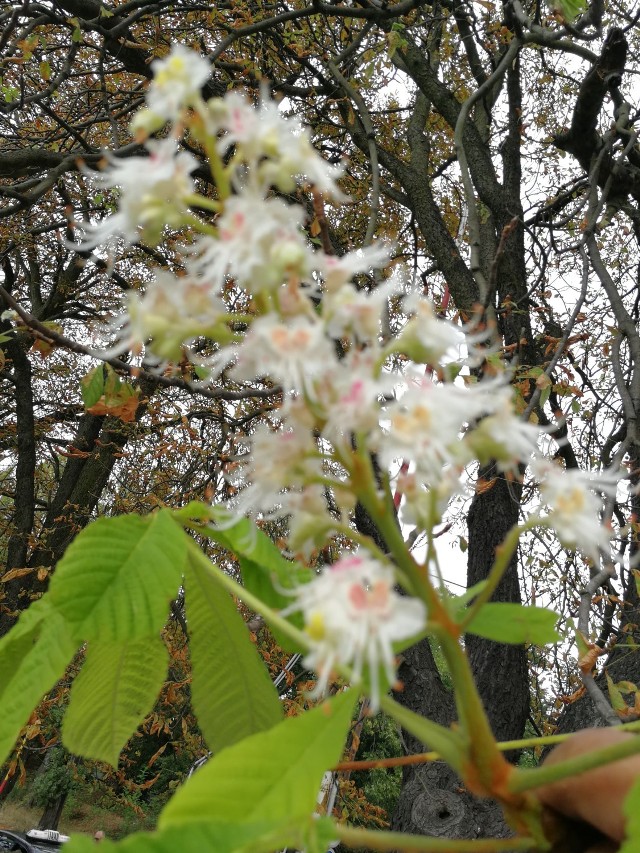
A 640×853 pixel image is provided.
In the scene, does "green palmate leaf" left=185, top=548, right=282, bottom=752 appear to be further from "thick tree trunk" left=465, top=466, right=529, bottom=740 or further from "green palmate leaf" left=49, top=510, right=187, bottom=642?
"thick tree trunk" left=465, top=466, right=529, bottom=740

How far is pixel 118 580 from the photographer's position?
0.84 metres

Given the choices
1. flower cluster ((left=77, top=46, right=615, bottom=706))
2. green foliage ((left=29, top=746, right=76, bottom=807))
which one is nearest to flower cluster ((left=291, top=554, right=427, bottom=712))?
flower cluster ((left=77, top=46, right=615, bottom=706))

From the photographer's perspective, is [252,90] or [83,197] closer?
[252,90]

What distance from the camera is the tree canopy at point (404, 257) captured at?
8.21 feet

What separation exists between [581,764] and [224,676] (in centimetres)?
54

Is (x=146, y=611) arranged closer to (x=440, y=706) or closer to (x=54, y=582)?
(x=54, y=582)

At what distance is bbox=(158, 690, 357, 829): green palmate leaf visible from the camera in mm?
581

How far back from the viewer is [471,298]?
4688 millimetres

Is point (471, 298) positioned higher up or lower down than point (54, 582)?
higher up

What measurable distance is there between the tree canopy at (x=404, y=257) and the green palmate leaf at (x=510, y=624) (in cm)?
22

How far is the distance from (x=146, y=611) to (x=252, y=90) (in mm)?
5090

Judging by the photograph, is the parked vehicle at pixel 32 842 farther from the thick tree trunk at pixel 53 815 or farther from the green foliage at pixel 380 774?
the green foliage at pixel 380 774

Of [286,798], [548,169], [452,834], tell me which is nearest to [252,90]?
[548,169]

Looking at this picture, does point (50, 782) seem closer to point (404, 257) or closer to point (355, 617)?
point (404, 257)
